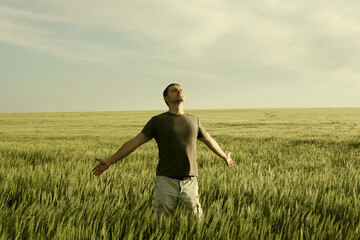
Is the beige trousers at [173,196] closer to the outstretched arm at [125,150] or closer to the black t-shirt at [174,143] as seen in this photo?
the black t-shirt at [174,143]

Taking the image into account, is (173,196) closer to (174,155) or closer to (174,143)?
(174,155)

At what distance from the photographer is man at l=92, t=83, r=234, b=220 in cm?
296

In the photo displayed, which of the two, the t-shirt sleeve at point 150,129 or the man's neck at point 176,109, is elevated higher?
the man's neck at point 176,109

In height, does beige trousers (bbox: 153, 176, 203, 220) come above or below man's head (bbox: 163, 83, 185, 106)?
below

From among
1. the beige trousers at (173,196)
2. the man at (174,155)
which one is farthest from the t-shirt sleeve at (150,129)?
the beige trousers at (173,196)

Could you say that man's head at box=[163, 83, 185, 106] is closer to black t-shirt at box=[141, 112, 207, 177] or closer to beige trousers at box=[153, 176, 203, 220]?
black t-shirt at box=[141, 112, 207, 177]

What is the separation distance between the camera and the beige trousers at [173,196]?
2.94 metres

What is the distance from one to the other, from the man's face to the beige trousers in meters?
0.76

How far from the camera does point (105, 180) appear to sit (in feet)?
16.5

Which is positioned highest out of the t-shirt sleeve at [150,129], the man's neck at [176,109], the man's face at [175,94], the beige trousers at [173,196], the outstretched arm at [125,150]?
the man's face at [175,94]

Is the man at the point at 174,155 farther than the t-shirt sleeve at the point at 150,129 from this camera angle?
No

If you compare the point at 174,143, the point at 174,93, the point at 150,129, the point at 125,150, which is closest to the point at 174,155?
the point at 174,143

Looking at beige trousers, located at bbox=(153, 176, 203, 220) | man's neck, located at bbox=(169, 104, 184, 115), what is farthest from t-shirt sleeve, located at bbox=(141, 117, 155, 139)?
beige trousers, located at bbox=(153, 176, 203, 220)

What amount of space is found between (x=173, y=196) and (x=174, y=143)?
0.50m
